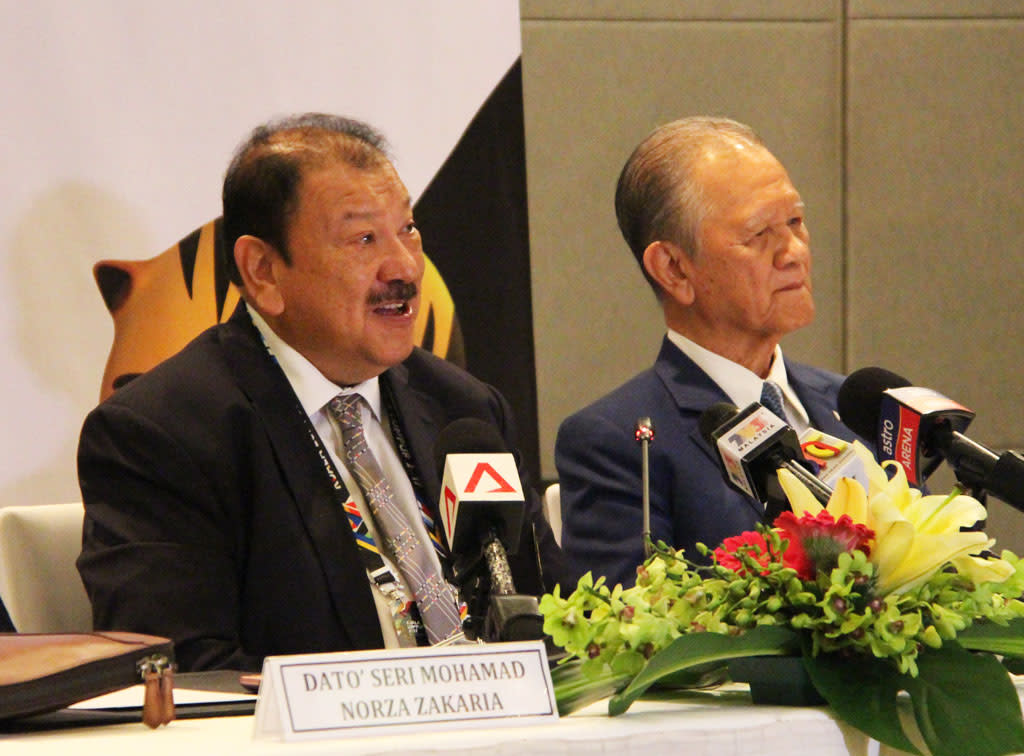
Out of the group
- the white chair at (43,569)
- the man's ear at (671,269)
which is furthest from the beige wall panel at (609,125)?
the white chair at (43,569)

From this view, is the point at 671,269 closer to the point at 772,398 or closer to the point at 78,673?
the point at 772,398

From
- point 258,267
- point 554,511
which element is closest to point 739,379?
point 554,511

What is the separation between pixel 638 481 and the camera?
7.50ft

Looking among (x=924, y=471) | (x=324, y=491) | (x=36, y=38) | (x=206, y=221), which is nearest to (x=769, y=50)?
(x=206, y=221)

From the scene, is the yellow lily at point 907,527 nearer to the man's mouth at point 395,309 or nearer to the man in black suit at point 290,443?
the man in black suit at point 290,443

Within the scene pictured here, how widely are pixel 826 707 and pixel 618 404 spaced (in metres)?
1.30

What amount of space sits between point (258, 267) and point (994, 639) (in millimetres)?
1585

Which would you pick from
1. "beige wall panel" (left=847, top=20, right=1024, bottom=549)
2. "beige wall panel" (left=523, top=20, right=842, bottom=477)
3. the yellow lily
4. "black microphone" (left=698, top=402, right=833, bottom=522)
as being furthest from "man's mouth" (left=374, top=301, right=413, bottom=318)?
"beige wall panel" (left=847, top=20, right=1024, bottom=549)

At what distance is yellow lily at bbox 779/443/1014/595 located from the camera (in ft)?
3.61

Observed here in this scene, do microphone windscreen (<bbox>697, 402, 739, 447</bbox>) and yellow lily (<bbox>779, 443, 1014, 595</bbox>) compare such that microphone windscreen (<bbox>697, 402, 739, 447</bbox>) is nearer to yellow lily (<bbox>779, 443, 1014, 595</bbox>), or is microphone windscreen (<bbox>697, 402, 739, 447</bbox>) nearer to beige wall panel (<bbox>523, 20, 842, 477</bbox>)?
yellow lily (<bbox>779, 443, 1014, 595</bbox>)

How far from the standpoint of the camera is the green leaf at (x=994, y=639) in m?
1.11

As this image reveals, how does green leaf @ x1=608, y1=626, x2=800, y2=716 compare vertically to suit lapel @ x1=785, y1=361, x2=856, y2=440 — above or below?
above

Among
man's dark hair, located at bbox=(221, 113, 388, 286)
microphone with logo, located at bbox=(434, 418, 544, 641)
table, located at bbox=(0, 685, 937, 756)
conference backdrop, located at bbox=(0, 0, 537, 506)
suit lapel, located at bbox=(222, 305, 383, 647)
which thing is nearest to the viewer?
table, located at bbox=(0, 685, 937, 756)

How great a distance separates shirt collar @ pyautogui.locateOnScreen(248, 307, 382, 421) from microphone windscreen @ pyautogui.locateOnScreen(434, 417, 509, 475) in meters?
0.70
